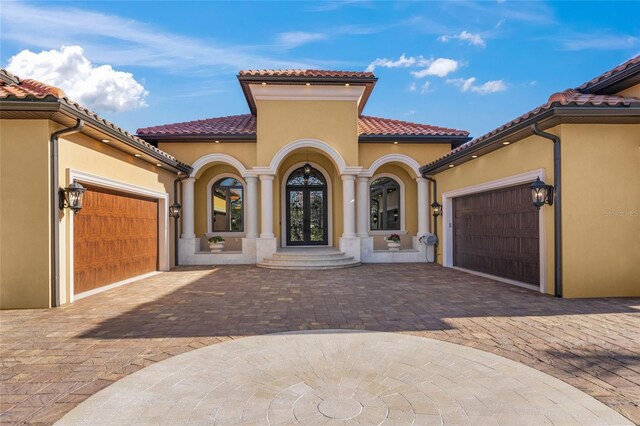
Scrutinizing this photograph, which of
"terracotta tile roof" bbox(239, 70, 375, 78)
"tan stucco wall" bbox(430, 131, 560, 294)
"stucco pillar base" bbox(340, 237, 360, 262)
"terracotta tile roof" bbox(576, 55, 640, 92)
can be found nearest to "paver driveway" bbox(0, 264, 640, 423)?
"tan stucco wall" bbox(430, 131, 560, 294)

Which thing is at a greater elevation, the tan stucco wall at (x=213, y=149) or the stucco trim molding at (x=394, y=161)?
the tan stucco wall at (x=213, y=149)

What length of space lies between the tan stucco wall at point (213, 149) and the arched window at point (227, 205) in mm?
1484

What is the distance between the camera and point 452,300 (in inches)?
270

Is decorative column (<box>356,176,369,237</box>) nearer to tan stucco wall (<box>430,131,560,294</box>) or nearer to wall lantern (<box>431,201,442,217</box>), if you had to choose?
wall lantern (<box>431,201,442,217</box>)

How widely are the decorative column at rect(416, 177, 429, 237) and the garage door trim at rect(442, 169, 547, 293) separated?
1083mm

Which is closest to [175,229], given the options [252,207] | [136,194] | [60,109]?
[136,194]

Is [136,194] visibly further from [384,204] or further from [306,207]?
[384,204]

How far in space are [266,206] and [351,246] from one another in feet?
Answer: 11.5

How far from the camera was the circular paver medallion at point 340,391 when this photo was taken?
8.85 feet

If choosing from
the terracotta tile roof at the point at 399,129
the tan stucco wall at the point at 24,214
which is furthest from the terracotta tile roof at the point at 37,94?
the terracotta tile roof at the point at 399,129

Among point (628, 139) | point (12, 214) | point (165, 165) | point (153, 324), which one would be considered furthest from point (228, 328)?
point (628, 139)

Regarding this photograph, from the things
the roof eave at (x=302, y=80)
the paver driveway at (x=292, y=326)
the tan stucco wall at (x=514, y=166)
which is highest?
the roof eave at (x=302, y=80)

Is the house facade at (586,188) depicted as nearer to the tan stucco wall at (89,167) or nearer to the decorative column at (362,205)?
the decorative column at (362,205)

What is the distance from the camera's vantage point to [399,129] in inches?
550
